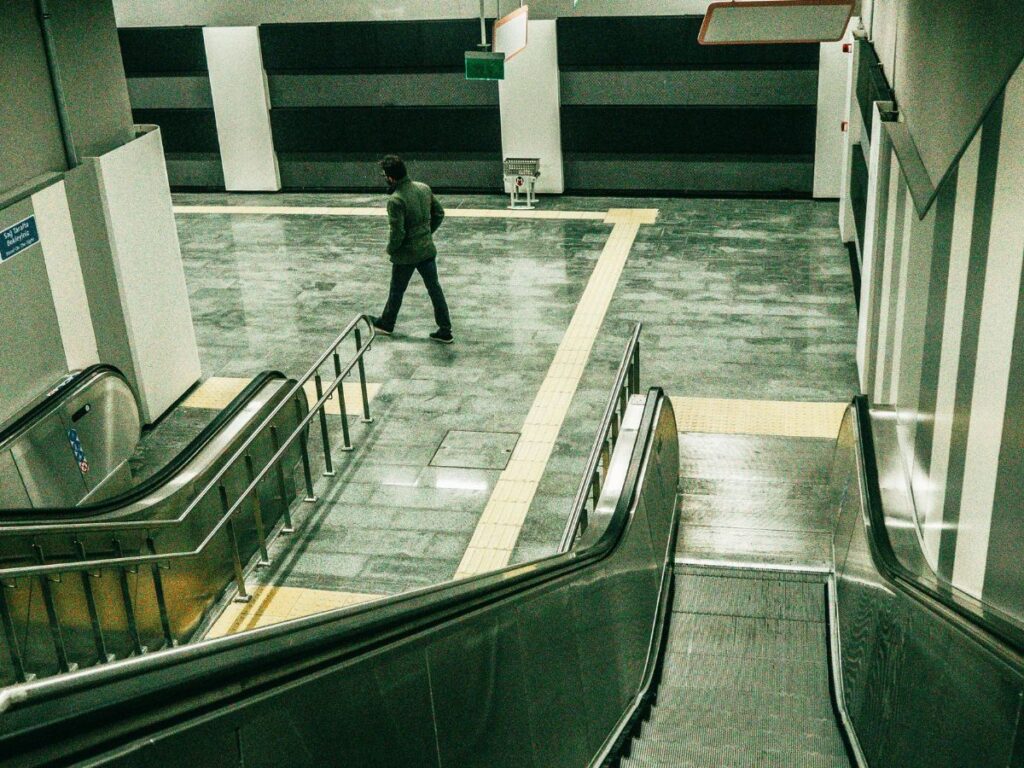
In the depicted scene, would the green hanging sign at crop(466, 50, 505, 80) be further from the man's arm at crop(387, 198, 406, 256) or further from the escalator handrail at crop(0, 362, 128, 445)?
the escalator handrail at crop(0, 362, 128, 445)

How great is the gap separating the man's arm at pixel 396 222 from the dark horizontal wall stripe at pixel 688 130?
591 centimetres

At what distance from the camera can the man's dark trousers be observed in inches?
378

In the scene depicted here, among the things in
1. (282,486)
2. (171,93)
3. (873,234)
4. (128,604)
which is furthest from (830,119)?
(128,604)

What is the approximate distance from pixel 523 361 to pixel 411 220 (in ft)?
5.07

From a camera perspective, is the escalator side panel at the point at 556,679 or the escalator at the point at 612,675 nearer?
the escalator at the point at 612,675

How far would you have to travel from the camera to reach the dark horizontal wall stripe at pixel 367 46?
47.2ft

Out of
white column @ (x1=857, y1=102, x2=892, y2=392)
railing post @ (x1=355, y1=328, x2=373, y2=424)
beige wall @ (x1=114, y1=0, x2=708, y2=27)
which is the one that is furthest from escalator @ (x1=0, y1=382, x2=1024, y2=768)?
beige wall @ (x1=114, y1=0, x2=708, y2=27)

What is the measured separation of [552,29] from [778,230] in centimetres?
399

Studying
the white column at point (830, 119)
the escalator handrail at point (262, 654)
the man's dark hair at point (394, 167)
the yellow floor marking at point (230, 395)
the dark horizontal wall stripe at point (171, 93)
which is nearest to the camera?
the escalator handrail at point (262, 654)

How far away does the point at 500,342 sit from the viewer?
9836 mm

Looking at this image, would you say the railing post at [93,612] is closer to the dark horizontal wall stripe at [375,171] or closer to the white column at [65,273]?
the white column at [65,273]

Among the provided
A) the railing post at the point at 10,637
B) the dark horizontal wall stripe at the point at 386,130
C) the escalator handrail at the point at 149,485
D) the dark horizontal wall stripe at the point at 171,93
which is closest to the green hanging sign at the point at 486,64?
the dark horizontal wall stripe at the point at 386,130

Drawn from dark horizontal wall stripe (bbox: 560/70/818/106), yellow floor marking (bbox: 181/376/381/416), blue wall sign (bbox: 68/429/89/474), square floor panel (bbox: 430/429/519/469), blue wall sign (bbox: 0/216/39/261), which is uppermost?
blue wall sign (bbox: 0/216/39/261)

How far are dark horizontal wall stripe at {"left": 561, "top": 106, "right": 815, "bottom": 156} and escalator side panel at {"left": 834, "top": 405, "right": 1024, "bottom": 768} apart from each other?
979 centimetres
